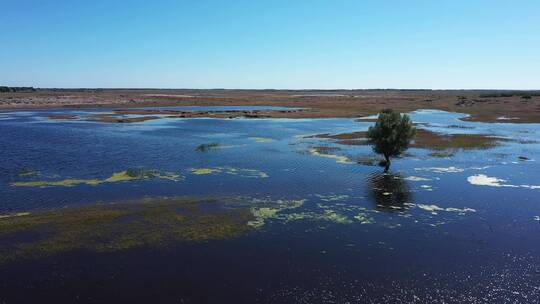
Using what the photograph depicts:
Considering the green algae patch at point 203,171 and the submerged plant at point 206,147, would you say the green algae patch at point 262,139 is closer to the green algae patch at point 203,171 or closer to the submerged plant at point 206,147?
the submerged plant at point 206,147

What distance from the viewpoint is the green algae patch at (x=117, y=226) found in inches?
944

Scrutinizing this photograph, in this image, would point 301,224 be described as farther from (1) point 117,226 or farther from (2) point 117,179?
(2) point 117,179

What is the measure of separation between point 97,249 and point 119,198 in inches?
381

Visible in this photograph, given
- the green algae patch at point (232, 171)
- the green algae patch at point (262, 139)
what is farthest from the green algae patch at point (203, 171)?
the green algae patch at point (262, 139)

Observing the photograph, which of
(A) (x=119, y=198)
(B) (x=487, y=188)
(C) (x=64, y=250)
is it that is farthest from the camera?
(B) (x=487, y=188)

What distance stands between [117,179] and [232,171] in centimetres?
1110

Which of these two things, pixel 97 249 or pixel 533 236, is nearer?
pixel 97 249

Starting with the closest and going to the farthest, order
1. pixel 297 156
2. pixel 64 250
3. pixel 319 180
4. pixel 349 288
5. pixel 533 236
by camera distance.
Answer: pixel 349 288 → pixel 64 250 → pixel 533 236 → pixel 319 180 → pixel 297 156

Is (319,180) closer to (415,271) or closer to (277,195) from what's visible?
(277,195)

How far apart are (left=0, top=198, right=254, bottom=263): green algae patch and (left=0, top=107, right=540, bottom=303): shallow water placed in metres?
0.87

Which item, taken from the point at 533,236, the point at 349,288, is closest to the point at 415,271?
the point at 349,288

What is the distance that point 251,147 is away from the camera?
57.1 metres

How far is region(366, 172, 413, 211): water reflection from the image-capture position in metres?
32.3

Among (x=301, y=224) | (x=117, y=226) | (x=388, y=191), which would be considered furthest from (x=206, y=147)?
(x=301, y=224)
